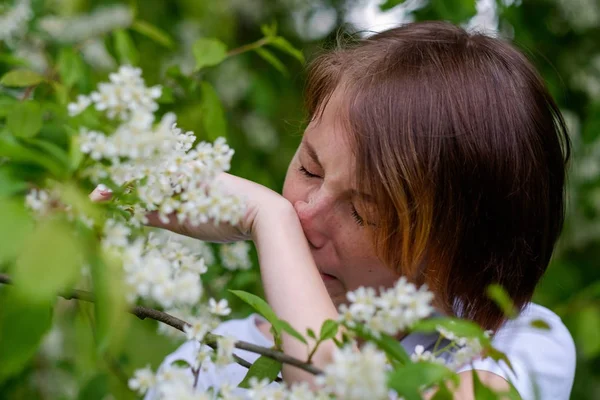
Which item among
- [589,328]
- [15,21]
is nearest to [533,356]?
[589,328]

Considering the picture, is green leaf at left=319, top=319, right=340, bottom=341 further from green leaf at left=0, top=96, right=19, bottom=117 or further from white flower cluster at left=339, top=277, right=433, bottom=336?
green leaf at left=0, top=96, right=19, bottom=117

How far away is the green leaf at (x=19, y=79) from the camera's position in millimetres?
1051

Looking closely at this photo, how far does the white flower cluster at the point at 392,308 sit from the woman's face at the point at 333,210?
391mm

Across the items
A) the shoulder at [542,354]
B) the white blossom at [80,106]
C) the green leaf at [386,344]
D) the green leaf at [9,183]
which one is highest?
the white blossom at [80,106]

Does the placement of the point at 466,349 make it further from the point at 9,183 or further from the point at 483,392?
the point at 9,183

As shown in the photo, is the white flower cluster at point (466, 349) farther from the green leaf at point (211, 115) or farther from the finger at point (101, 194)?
the green leaf at point (211, 115)

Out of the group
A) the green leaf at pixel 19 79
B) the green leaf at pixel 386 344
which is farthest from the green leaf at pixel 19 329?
the green leaf at pixel 19 79

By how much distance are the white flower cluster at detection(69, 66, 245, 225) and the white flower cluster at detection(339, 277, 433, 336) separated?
0.50 feet

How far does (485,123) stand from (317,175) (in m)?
0.25

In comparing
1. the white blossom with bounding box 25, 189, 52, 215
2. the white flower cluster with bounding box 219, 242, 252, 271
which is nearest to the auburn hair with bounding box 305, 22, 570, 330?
the white flower cluster with bounding box 219, 242, 252, 271

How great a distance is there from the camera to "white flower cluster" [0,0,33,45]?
1.43 m

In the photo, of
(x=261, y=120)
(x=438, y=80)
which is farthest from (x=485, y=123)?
(x=261, y=120)

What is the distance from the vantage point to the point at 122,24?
1.58 meters

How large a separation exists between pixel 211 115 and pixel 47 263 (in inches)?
31.3
